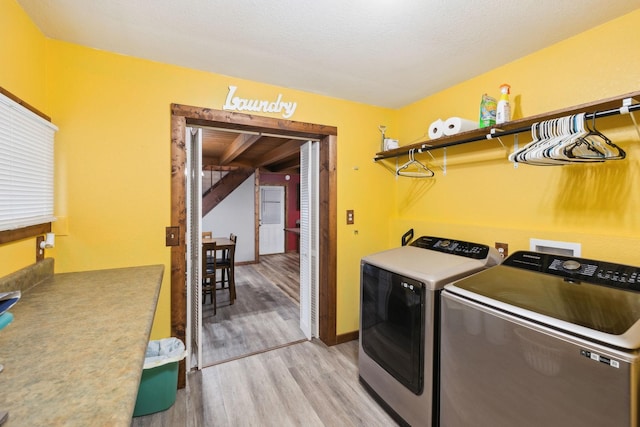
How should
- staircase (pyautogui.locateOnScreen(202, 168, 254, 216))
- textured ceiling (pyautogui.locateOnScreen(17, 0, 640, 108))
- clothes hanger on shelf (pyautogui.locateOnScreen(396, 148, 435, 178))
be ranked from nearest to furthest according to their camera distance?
textured ceiling (pyautogui.locateOnScreen(17, 0, 640, 108))
clothes hanger on shelf (pyautogui.locateOnScreen(396, 148, 435, 178))
staircase (pyautogui.locateOnScreen(202, 168, 254, 216))

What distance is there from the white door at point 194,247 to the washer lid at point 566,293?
181cm

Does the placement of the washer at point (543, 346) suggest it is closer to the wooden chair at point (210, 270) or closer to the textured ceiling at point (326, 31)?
the textured ceiling at point (326, 31)

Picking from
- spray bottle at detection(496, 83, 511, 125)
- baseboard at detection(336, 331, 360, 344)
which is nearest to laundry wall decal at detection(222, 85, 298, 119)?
spray bottle at detection(496, 83, 511, 125)

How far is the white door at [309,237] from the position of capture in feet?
9.23

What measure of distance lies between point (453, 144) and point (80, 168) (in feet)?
8.41

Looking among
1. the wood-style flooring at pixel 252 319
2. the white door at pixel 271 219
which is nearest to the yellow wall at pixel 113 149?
the wood-style flooring at pixel 252 319

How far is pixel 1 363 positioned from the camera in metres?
0.83

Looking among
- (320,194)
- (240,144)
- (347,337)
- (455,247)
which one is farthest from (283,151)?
(455,247)

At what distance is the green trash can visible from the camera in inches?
A: 70.8

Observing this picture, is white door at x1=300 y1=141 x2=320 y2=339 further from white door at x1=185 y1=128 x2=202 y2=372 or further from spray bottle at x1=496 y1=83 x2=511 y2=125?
spray bottle at x1=496 y1=83 x2=511 y2=125

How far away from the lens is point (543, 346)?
41.5 inches

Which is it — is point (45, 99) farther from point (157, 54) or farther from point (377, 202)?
point (377, 202)

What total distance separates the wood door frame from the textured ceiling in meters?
0.35

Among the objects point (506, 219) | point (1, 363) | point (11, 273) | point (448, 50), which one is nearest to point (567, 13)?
point (448, 50)
